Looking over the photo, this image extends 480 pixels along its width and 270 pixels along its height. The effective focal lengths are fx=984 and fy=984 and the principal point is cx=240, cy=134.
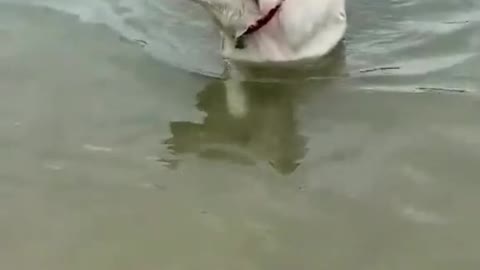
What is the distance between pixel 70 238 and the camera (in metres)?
4.50

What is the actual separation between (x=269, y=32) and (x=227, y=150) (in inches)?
33.2

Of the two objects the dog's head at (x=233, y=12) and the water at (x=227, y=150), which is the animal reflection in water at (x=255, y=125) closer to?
the water at (x=227, y=150)

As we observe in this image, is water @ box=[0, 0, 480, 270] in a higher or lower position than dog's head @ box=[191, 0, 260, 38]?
lower

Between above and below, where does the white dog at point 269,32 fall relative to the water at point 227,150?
above

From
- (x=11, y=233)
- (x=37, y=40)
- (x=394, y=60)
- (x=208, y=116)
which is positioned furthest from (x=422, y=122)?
(x=37, y=40)

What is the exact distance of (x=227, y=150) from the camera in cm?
517

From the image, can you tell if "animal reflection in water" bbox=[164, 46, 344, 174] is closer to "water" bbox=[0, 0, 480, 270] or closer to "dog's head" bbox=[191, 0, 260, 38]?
"water" bbox=[0, 0, 480, 270]

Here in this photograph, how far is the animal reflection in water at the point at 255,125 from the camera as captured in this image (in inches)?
201

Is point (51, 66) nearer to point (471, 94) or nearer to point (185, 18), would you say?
point (185, 18)

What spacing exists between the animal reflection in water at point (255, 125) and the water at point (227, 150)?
0.01 m

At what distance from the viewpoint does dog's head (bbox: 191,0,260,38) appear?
5375 mm

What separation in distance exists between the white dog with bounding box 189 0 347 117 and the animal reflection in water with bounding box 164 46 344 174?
2.4 inches

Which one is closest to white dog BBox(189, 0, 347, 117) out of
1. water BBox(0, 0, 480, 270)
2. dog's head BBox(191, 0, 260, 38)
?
dog's head BBox(191, 0, 260, 38)

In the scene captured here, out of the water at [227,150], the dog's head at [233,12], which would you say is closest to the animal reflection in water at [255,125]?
the water at [227,150]
